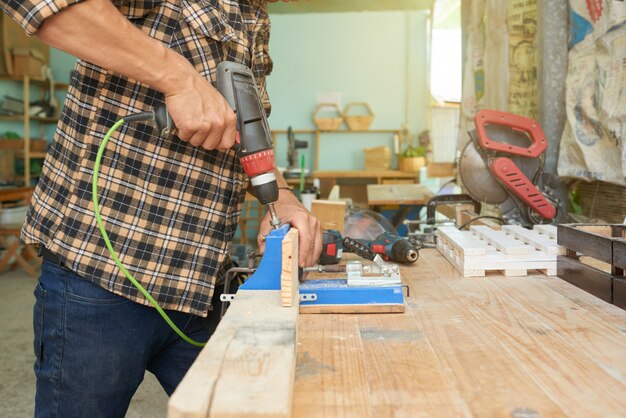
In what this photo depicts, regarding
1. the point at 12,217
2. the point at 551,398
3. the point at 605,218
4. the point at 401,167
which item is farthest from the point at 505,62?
the point at 12,217

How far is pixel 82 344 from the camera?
3.69 ft

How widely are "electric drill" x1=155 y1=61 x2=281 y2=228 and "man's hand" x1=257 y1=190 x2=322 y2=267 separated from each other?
0.05m

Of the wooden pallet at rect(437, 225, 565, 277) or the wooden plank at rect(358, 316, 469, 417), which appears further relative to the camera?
the wooden pallet at rect(437, 225, 565, 277)

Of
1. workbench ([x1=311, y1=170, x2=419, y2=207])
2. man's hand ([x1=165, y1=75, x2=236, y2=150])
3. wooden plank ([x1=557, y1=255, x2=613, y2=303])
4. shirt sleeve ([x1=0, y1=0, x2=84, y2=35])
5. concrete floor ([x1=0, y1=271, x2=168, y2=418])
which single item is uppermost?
shirt sleeve ([x1=0, y1=0, x2=84, y2=35])

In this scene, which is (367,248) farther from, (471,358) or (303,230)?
(471,358)

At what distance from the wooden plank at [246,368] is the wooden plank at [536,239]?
0.73 metres

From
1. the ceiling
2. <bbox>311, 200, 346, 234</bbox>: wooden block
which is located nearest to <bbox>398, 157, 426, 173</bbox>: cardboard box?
the ceiling

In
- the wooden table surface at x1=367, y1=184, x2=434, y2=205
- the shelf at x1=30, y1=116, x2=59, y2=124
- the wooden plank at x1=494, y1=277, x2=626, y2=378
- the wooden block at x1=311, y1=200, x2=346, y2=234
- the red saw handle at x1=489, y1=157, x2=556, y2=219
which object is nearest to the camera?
the wooden plank at x1=494, y1=277, x2=626, y2=378

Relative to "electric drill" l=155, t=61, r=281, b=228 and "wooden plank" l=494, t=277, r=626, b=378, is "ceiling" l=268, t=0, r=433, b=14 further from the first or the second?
"wooden plank" l=494, t=277, r=626, b=378

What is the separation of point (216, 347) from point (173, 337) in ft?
2.15

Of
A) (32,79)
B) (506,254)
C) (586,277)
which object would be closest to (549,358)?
(586,277)

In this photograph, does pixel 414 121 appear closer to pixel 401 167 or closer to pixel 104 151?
pixel 401 167

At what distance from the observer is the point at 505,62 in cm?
319

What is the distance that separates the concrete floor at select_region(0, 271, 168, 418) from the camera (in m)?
2.88
